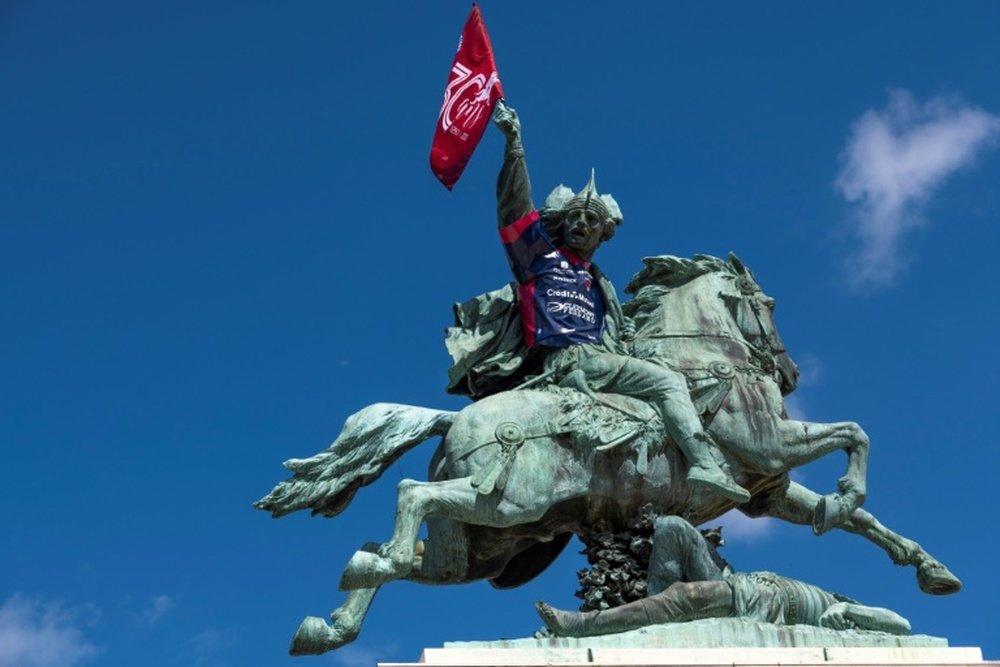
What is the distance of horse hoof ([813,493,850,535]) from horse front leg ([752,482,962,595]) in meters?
0.13

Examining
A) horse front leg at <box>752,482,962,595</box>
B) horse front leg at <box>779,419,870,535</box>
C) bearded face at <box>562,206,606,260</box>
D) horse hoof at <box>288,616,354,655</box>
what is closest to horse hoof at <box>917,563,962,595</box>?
horse front leg at <box>752,482,962,595</box>

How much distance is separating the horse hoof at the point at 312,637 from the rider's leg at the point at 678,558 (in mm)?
2557

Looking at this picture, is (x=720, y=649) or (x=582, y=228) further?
(x=582, y=228)

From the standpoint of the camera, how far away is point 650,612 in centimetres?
Answer: 1481

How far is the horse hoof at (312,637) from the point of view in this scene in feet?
49.2

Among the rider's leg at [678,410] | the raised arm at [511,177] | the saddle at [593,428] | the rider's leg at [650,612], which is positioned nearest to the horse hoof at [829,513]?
the rider's leg at [678,410]

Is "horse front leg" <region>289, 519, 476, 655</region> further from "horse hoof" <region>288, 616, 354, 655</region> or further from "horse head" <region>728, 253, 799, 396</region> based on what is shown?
"horse head" <region>728, 253, 799, 396</region>

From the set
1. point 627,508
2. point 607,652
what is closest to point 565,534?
point 627,508

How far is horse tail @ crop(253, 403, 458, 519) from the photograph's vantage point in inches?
642

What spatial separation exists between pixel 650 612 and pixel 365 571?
7.33 feet

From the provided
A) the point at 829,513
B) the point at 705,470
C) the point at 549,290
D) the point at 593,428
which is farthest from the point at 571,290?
the point at 829,513

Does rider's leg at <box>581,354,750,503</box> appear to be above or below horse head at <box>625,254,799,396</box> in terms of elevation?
below

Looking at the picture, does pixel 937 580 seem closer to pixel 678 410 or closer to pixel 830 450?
pixel 830 450

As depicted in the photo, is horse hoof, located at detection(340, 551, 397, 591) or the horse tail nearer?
horse hoof, located at detection(340, 551, 397, 591)
